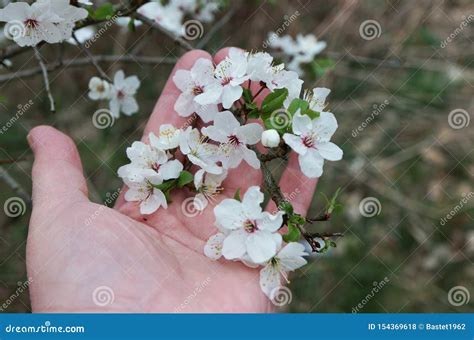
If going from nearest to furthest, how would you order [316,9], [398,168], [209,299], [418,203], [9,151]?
[209,299] → [9,151] → [418,203] → [398,168] → [316,9]

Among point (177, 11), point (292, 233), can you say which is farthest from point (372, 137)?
point (292, 233)

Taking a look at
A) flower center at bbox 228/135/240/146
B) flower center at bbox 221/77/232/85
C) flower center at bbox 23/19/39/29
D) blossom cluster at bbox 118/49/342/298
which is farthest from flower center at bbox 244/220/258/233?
flower center at bbox 23/19/39/29

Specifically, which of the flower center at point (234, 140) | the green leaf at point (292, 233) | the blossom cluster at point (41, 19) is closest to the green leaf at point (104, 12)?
the blossom cluster at point (41, 19)

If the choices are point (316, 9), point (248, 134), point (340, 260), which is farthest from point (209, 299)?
point (316, 9)

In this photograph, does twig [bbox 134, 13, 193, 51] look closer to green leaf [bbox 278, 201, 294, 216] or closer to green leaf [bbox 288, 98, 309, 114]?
green leaf [bbox 288, 98, 309, 114]

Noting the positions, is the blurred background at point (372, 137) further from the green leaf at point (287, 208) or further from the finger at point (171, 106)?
the green leaf at point (287, 208)

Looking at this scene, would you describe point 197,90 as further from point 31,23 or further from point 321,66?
point 321,66
